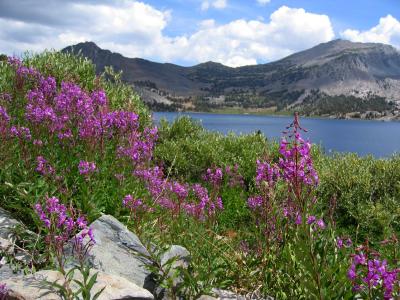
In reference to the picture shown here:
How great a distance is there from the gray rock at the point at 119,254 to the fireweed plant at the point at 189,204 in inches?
10.4

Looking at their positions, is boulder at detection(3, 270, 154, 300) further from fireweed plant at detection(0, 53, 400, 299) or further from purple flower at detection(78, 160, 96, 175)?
purple flower at detection(78, 160, 96, 175)

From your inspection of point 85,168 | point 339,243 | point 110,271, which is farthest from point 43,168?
point 339,243

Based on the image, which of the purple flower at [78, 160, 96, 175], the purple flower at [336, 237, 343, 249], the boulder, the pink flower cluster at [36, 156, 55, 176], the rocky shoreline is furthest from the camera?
the purple flower at [78, 160, 96, 175]

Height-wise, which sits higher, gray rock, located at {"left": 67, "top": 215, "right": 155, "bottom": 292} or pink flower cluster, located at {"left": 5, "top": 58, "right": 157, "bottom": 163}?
pink flower cluster, located at {"left": 5, "top": 58, "right": 157, "bottom": 163}

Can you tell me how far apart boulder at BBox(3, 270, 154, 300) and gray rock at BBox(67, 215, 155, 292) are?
0.64 metres

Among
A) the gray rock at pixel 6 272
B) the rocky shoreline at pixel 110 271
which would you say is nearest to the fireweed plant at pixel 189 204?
the rocky shoreline at pixel 110 271

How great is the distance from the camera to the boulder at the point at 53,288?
5.04 metres

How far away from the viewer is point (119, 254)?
21.9ft

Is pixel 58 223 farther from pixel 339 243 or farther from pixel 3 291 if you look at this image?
pixel 339 243

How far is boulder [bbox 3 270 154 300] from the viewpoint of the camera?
504 cm

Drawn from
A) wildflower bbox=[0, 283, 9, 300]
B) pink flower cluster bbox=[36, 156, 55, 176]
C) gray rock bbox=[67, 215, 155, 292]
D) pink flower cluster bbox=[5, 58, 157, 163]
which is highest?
pink flower cluster bbox=[5, 58, 157, 163]

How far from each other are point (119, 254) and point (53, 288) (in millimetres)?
1578

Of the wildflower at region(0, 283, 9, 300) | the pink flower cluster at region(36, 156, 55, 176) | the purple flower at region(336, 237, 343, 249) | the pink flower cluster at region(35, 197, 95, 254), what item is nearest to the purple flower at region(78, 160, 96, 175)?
the pink flower cluster at region(36, 156, 55, 176)

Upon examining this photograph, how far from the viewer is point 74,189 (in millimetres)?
8648
